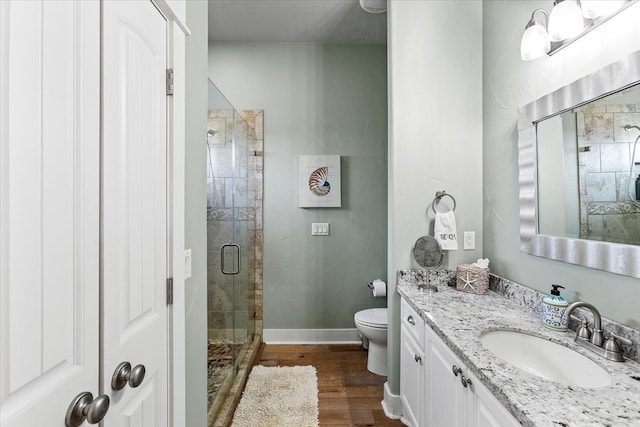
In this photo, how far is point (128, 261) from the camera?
0.84m

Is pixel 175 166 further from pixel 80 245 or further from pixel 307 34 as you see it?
pixel 307 34

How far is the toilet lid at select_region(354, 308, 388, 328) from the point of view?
2.40 meters

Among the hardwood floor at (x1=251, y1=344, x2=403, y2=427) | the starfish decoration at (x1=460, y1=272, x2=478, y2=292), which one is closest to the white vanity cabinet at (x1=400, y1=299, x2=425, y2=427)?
the hardwood floor at (x1=251, y1=344, x2=403, y2=427)

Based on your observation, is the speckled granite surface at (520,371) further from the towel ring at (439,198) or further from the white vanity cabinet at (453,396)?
the towel ring at (439,198)

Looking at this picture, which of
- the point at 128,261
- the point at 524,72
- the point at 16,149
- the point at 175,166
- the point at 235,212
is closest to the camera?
the point at 16,149

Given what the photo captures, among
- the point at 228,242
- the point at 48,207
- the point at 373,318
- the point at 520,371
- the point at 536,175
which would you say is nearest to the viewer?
the point at 48,207

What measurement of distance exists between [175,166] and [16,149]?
528 millimetres

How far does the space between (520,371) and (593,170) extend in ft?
2.82

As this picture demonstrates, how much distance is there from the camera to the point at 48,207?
60 centimetres

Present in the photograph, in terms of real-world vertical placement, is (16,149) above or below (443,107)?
below

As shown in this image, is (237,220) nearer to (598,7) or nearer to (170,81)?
(170,81)

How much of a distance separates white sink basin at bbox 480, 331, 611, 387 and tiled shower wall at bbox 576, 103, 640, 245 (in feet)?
1.46

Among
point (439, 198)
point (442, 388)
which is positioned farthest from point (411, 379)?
point (439, 198)

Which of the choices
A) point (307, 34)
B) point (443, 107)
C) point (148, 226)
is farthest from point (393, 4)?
point (148, 226)
